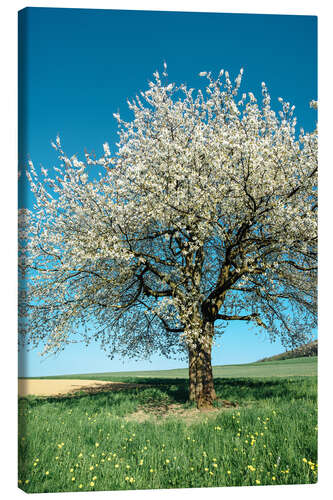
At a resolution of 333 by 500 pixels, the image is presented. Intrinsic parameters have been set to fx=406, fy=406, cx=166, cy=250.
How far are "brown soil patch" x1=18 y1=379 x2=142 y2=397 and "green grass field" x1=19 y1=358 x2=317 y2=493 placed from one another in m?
0.17

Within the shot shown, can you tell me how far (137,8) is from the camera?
595cm

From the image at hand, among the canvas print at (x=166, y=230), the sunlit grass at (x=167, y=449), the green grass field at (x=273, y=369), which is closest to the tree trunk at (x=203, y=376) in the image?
the canvas print at (x=166, y=230)

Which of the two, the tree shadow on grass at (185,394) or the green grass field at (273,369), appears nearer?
the tree shadow on grass at (185,394)

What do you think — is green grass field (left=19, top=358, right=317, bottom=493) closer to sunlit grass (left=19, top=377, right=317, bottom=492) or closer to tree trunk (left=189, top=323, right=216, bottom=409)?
sunlit grass (left=19, top=377, right=317, bottom=492)

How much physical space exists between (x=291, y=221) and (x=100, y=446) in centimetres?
423

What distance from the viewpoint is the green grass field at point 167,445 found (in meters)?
4.96

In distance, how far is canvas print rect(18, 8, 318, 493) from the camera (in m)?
5.38

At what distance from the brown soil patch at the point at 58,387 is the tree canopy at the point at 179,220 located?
807 millimetres

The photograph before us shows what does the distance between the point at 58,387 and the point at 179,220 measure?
4918 mm

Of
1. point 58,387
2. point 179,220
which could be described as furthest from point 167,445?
point 58,387

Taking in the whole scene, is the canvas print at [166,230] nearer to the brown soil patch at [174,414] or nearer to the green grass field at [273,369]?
the brown soil patch at [174,414]

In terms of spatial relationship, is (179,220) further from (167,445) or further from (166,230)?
(167,445)

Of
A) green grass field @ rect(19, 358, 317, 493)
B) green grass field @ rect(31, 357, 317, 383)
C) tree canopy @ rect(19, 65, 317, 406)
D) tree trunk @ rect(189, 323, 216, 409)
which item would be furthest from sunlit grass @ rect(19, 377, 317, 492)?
green grass field @ rect(31, 357, 317, 383)
